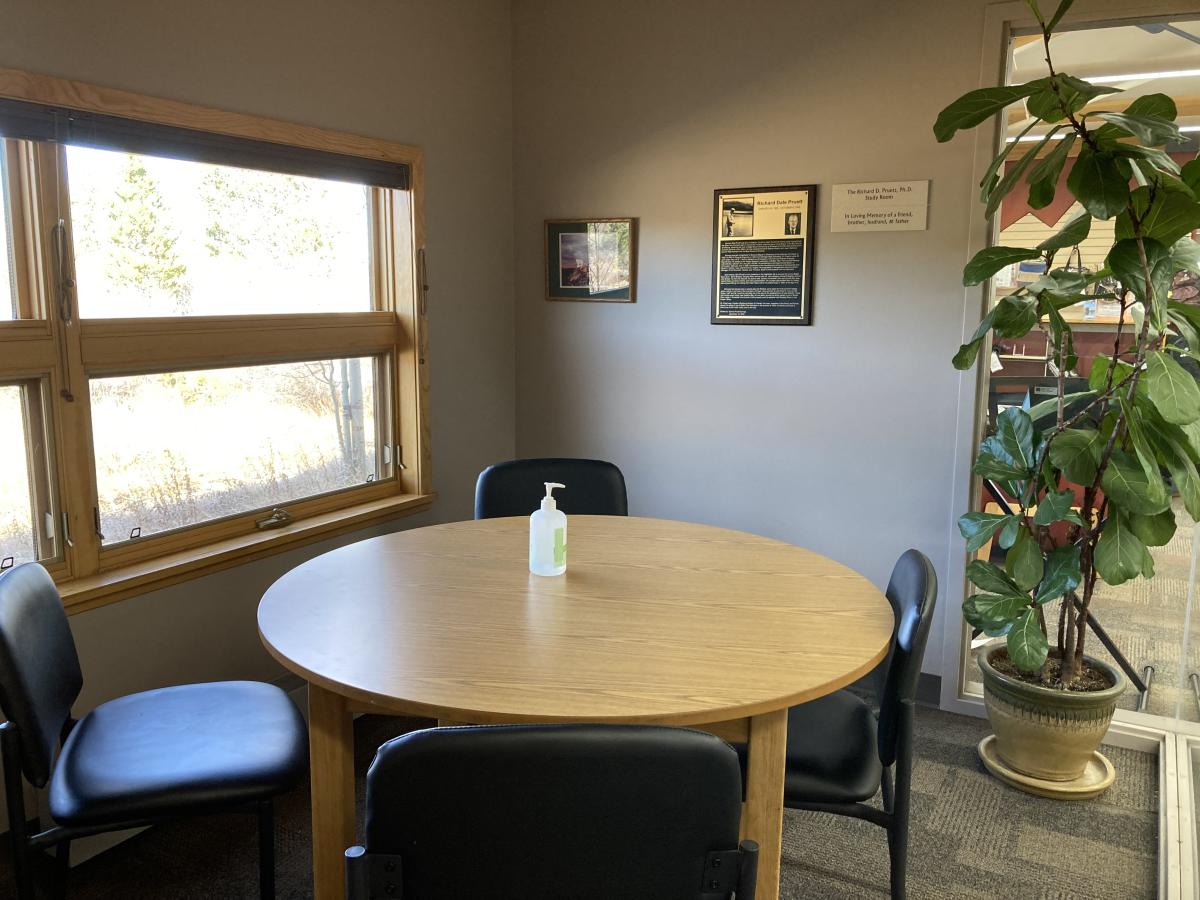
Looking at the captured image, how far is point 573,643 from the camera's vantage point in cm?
172

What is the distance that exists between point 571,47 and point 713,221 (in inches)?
37.1

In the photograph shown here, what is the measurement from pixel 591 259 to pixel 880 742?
2.40 metres

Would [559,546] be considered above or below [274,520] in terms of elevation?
above

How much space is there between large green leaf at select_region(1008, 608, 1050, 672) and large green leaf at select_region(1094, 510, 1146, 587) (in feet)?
0.79

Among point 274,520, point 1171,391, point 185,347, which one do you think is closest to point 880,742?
point 1171,391

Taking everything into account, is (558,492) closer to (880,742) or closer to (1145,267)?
(880,742)

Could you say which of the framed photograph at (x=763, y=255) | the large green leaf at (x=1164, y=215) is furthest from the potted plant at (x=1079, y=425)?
the framed photograph at (x=763, y=255)

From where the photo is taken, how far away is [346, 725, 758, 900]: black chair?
111 centimetres

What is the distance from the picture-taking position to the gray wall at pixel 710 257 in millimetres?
3137

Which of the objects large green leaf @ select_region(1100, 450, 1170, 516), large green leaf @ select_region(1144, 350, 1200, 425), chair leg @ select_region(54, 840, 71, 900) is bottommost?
chair leg @ select_region(54, 840, 71, 900)

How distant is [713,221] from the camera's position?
3490mm

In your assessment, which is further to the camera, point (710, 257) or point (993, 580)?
point (710, 257)

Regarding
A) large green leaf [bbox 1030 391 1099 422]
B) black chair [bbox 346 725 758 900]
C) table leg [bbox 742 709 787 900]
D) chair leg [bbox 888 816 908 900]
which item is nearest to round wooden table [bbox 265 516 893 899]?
table leg [bbox 742 709 787 900]

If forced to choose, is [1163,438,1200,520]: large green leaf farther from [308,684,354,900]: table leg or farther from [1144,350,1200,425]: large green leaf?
[308,684,354,900]: table leg
